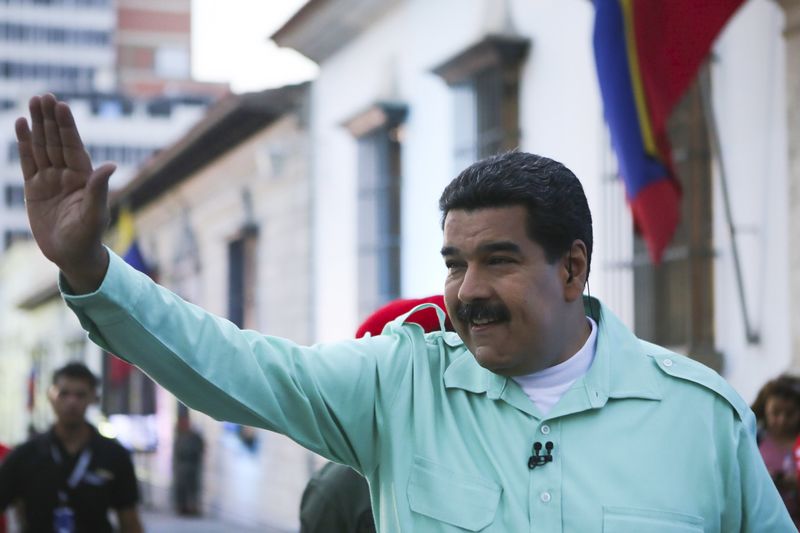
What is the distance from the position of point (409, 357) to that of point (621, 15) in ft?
15.9

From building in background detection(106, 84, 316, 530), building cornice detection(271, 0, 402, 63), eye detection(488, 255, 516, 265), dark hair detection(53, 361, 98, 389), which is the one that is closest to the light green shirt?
eye detection(488, 255, 516, 265)

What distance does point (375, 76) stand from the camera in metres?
13.5

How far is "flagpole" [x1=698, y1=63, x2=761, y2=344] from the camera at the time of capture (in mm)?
7246

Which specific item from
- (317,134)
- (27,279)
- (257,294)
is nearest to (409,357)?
(317,134)

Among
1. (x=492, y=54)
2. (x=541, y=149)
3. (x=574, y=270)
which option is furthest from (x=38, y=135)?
(x=492, y=54)

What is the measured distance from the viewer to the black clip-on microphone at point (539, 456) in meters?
2.45

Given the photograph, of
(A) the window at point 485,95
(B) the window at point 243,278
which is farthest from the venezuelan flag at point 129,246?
(A) the window at point 485,95

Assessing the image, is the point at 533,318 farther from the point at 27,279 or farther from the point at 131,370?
the point at 27,279

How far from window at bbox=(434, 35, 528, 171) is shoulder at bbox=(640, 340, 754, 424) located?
755 cm

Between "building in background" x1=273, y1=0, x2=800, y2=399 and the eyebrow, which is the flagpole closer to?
"building in background" x1=273, y1=0, x2=800, y2=399

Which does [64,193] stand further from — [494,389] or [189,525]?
[189,525]

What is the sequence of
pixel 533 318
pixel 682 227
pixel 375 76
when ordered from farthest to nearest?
1. pixel 375 76
2. pixel 682 227
3. pixel 533 318

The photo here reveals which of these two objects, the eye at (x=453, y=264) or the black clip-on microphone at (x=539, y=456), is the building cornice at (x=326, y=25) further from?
the black clip-on microphone at (x=539, y=456)

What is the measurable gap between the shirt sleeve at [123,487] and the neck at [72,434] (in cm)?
25
